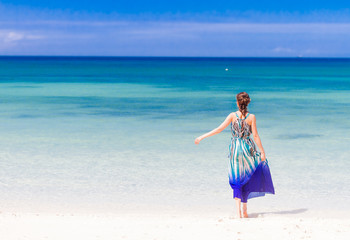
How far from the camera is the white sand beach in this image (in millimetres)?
4535

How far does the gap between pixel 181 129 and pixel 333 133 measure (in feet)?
11.7

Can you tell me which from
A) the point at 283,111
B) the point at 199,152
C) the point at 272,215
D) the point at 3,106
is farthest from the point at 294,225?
the point at 3,106

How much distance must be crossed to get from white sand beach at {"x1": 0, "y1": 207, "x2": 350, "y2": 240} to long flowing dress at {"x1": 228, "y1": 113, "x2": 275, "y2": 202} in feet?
1.00

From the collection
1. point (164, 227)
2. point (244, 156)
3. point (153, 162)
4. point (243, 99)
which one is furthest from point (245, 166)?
point (153, 162)

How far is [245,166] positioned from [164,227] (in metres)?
0.94

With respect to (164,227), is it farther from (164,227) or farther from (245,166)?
(245,166)

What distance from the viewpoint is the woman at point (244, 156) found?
16.0 feet

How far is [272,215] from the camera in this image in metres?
5.69

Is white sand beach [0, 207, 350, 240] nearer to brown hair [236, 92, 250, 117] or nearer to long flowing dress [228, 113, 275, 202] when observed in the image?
long flowing dress [228, 113, 275, 202]

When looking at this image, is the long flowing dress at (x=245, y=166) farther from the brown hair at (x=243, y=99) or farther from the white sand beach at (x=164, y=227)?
the white sand beach at (x=164, y=227)

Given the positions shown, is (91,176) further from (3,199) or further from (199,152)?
(199,152)

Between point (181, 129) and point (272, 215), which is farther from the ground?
point (181, 129)

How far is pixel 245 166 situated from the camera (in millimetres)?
5008

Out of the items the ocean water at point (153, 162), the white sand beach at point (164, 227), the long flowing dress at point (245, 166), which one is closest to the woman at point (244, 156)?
the long flowing dress at point (245, 166)
